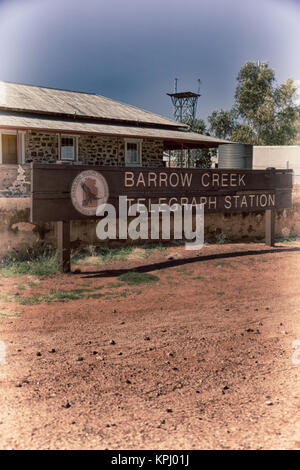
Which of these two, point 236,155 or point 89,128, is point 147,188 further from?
point 236,155

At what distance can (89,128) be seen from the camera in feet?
64.4

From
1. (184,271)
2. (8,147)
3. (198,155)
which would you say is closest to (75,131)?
(8,147)

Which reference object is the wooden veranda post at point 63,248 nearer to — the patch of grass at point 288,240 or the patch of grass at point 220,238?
the patch of grass at point 220,238

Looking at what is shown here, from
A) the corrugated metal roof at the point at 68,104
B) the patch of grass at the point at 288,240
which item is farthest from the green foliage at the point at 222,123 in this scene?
the patch of grass at the point at 288,240

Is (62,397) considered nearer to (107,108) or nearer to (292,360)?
(292,360)

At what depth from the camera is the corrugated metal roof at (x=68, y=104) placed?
19.6 meters

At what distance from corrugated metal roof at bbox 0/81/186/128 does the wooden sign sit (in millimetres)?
11574

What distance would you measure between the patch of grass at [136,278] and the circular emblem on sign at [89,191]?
1.37m

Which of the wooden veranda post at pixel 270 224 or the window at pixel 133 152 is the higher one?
the window at pixel 133 152

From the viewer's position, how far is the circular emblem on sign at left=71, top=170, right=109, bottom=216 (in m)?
7.95

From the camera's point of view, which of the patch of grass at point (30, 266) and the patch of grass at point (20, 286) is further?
the patch of grass at point (30, 266)

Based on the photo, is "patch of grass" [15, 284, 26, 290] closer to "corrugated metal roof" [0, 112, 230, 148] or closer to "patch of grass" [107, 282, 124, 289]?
"patch of grass" [107, 282, 124, 289]

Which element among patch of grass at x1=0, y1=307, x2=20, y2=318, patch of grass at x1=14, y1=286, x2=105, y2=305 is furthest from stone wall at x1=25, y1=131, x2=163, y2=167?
patch of grass at x1=0, y1=307, x2=20, y2=318

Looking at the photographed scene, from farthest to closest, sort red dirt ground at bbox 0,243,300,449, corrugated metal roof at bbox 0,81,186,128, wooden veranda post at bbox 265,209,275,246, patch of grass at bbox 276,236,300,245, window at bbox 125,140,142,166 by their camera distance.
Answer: window at bbox 125,140,142,166, corrugated metal roof at bbox 0,81,186,128, patch of grass at bbox 276,236,300,245, wooden veranda post at bbox 265,209,275,246, red dirt ground at bbox 0,243,300,449
